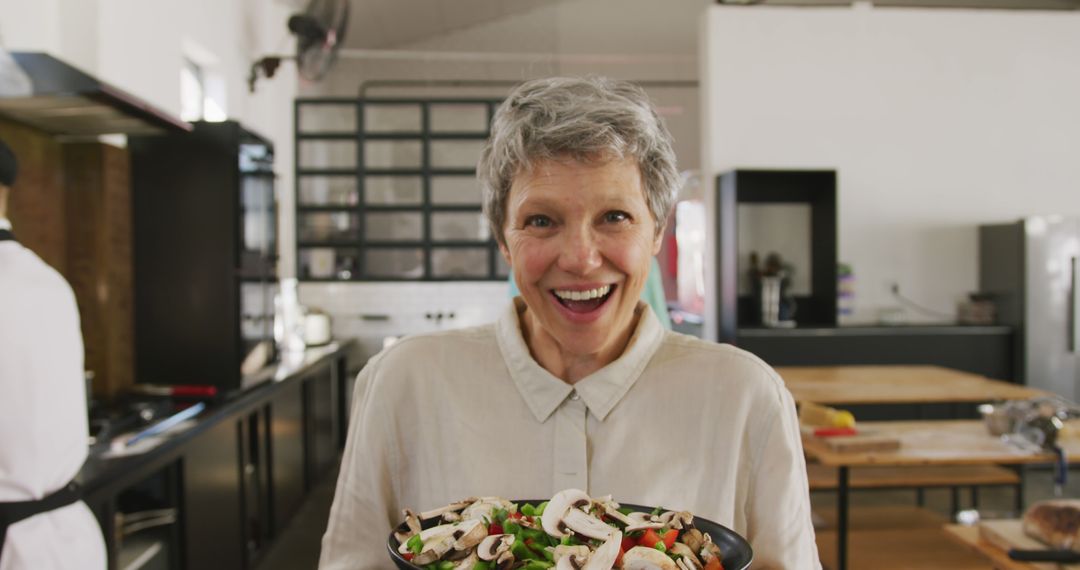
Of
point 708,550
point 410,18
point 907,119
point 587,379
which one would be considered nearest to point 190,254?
point 587,379

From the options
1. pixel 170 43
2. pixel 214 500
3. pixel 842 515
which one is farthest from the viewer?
pixel 170 43

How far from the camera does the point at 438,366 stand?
1329mm

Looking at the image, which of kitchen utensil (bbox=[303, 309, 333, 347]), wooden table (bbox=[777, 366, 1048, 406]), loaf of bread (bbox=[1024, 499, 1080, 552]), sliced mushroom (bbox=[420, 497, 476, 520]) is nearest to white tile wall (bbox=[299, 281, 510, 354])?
Answer: kitchen utensil (bbox=[303, 309, 333, 347])

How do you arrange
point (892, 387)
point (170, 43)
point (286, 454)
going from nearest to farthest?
point (892, 387)
point (170, 43)
point (286, 454)

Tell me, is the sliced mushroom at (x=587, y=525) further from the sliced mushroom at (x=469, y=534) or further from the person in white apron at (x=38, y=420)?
the person in white apron at (x=38, y=420)

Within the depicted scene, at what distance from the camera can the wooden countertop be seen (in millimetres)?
2873

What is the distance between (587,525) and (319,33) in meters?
5.49

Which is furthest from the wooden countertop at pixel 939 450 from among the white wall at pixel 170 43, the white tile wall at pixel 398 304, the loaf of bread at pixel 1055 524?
the white tile wall at pixel 398 304

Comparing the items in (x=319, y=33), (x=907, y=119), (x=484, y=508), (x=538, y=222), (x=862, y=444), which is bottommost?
(x=862, y=444)

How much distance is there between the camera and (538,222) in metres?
1.20

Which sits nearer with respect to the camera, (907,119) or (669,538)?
(669,538)

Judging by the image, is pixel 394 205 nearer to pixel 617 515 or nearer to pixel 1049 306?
pixel 1049 306

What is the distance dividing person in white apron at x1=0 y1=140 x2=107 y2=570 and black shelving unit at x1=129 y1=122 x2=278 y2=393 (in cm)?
180

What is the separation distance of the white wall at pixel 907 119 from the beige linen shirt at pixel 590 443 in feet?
19.3
